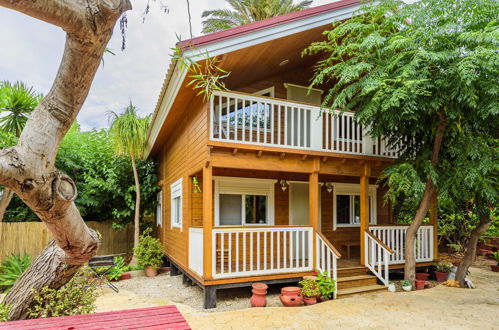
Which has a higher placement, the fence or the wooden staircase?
the fence

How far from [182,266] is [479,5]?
25.9ft

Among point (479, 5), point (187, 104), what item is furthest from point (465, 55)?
point (187, 104)

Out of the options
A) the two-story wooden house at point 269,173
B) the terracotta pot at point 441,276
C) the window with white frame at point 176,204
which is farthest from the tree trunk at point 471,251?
the window with white frame at point 176,204

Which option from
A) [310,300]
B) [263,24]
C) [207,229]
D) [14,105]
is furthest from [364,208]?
[14,105]

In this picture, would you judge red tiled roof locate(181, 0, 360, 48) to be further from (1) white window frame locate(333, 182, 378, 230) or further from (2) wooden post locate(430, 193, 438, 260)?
(2) wooden post locate(430, 193, 438, 260)

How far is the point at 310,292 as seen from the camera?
243 inches

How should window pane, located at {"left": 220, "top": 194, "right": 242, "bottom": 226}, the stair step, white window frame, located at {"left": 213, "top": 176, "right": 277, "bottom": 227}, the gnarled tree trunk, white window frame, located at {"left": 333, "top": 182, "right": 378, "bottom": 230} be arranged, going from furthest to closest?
white window frame, located at {"left": 333, "top": 182, "right": 378, "bottom": 230}, window pane, located at {"left": 220, "top": 194, "right": 242, "bottom": 226}, white window frame, located at {"left": 213, "top": 176, "right": 277, "bottom": 227}, the stair step, the gnarled tree trunk

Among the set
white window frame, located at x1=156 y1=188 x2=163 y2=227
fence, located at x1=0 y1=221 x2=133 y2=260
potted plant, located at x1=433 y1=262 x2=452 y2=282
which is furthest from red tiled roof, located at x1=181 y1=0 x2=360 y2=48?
fence, located at x1=0 y1=221 x2=133 y2=260

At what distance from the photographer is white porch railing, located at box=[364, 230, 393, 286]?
719 cm

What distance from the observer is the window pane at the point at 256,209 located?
865 cm

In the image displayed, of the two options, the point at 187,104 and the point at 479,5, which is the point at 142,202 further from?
the point at 479,5

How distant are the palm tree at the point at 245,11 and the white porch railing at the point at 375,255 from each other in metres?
11.7

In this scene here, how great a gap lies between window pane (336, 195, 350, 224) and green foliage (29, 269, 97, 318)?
23.6 ft

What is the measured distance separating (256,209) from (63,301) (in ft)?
17.7
